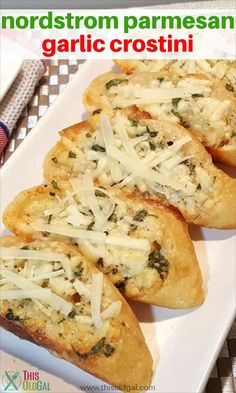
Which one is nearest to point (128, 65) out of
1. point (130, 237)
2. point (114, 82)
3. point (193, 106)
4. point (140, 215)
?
point (114, 82)

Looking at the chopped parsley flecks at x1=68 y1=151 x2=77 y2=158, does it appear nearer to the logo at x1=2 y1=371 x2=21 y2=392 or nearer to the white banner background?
the white banner background

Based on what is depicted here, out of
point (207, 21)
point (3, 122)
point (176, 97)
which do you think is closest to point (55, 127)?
point (3, 122)

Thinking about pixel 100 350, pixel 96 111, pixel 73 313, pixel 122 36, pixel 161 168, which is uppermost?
pixel 122 36

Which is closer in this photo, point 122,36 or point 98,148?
point 98,148

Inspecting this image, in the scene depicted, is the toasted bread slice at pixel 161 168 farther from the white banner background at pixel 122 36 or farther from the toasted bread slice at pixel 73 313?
the white banner background at pixel 122 36

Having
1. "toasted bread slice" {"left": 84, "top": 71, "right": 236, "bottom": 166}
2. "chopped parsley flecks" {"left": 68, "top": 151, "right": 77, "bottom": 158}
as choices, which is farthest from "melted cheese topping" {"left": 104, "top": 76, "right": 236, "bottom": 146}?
"chopped parsley flecks" {"left": 68, "top": 151, "right": 77, "bottom": 158}

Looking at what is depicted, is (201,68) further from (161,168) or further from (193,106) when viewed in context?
(161,168)

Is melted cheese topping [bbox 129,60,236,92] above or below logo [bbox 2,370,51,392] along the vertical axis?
above
